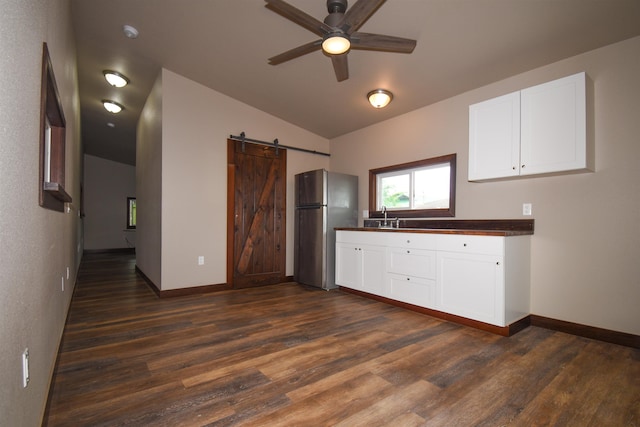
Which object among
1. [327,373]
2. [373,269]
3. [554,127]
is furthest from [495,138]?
[327,373]

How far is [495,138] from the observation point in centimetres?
304

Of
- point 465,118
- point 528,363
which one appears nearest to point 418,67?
point 465,118

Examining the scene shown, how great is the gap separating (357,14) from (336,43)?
0.28m

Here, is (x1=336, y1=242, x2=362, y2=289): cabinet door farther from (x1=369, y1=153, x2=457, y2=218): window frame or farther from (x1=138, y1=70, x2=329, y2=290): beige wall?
(x1=138, y1=70, x2=329, y2=290): beige wall

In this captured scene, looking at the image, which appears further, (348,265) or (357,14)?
(348,265)

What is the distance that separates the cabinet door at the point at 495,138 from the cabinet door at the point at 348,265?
1721 mm

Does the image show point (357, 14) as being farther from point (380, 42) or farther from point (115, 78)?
point (115, 78)

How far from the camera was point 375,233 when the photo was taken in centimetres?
383

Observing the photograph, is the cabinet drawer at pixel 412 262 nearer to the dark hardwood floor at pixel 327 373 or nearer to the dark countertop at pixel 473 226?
the dark countertop at pixel 473 226

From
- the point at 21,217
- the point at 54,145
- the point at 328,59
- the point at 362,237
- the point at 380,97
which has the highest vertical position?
the point at 328,59

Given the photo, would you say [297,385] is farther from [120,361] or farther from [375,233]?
[375,233]

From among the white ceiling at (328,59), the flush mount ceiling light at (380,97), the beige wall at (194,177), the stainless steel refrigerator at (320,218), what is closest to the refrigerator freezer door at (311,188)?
the stainless steel refrigerator at (320,218)

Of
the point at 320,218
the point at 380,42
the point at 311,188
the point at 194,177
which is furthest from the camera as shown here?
the point at 311,188

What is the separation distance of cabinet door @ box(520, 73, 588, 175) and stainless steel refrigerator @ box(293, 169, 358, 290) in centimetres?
245
